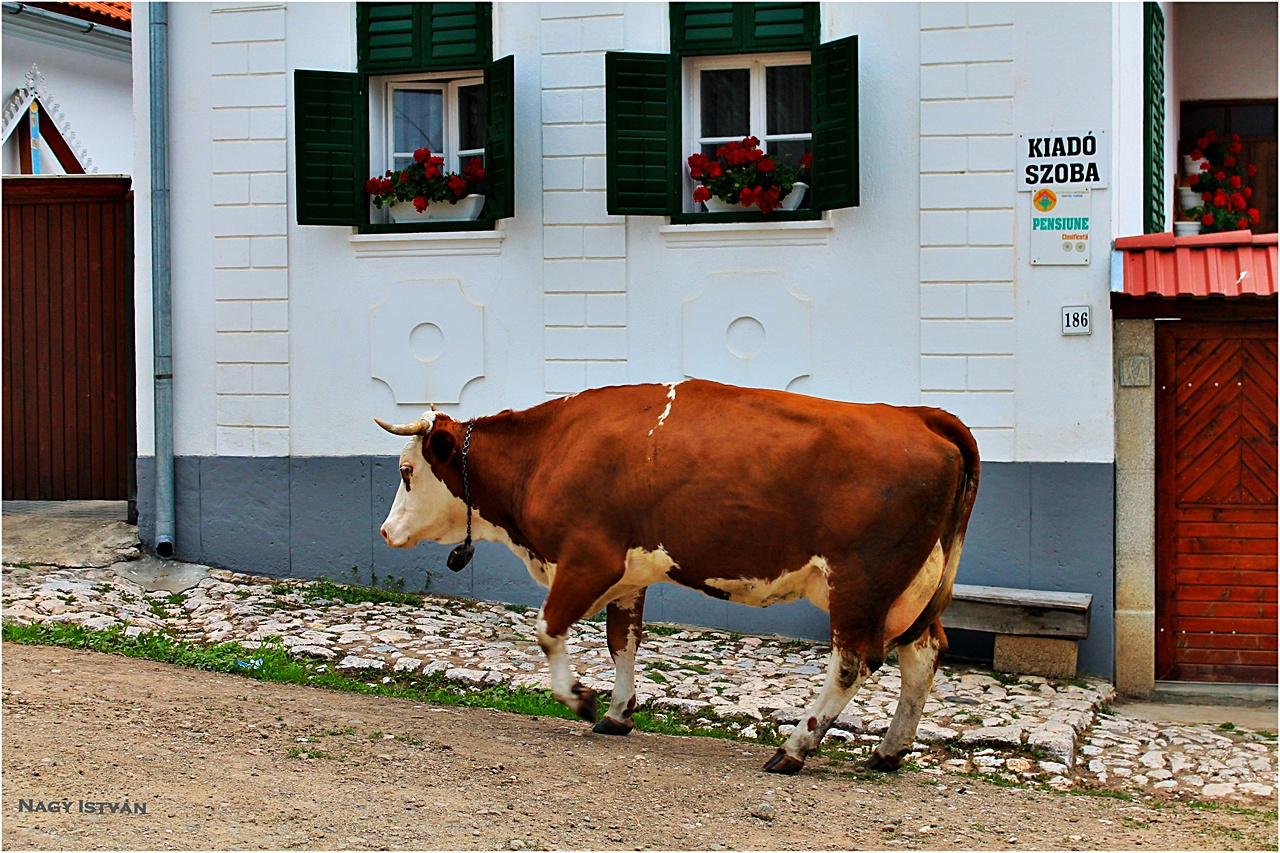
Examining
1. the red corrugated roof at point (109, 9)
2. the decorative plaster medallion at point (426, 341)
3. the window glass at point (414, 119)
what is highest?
the red corrugated roof at point (109, 9)

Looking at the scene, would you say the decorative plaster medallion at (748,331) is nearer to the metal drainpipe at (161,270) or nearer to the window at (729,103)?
the window at (729,103)

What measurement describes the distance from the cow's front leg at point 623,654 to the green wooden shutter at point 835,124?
3684mm

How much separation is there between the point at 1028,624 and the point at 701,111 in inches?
165

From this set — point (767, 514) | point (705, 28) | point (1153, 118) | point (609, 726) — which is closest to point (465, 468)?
point (609, 726)

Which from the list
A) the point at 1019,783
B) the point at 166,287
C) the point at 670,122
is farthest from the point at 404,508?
the point at 166,287

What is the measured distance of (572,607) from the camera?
18.8ft

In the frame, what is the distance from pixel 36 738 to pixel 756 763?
308 centimetres

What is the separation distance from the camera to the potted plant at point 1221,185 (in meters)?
10.4

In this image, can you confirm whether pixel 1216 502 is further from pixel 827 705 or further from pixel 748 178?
pixel 827 705

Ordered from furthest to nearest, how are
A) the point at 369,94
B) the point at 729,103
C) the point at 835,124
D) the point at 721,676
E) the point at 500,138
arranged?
the point at 369,94, the point at 729,103, the point at 500,138, the point at 835,124, the point at 721,676

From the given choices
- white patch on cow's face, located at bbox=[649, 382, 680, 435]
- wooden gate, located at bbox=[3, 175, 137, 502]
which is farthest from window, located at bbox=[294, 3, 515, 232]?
white patch on cow's face, located at bbox=[649, 382, 680, 435]

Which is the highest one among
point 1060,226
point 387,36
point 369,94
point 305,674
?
point 387,36

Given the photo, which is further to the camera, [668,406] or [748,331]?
[748,331]

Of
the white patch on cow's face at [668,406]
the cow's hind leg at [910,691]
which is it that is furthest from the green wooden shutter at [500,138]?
the cow's hind leg at [910,691]
